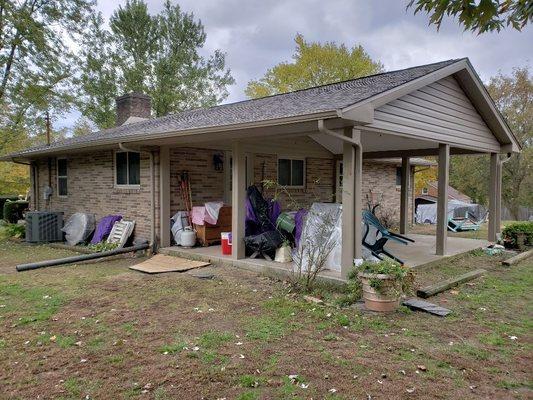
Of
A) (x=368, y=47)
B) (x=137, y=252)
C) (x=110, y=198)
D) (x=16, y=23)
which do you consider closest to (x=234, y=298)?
(x=137, y=252)

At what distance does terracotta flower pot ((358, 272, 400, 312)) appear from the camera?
15.2 ft

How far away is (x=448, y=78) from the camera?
7.84 metres

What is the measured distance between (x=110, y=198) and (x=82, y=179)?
1552 mm

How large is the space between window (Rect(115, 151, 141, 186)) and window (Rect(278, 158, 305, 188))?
3.50m

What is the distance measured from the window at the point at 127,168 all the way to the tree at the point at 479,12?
7.59 metres

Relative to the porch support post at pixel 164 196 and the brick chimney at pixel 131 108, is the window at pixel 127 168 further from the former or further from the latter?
the brick chimney at pixel 131 108

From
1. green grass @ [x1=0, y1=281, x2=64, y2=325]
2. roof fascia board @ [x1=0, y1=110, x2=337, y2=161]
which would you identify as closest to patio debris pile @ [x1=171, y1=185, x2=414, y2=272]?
roof fascia board @ [x1=0, y1=110, x2=337, y2=161]

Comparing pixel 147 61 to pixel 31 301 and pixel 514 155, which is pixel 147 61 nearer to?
pixel 31 301

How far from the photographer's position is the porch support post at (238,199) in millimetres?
6977

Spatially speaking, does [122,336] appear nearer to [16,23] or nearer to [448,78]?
[448,78]

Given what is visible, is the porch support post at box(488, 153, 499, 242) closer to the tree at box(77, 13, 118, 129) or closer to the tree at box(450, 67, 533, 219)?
the tree at box(450, 67, 533, 219)

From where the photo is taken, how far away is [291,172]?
1065 centimetres

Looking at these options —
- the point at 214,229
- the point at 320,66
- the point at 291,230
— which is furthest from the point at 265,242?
the point at 320,66

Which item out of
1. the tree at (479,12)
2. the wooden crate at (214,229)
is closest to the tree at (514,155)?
the wooden crate at (214,229)
